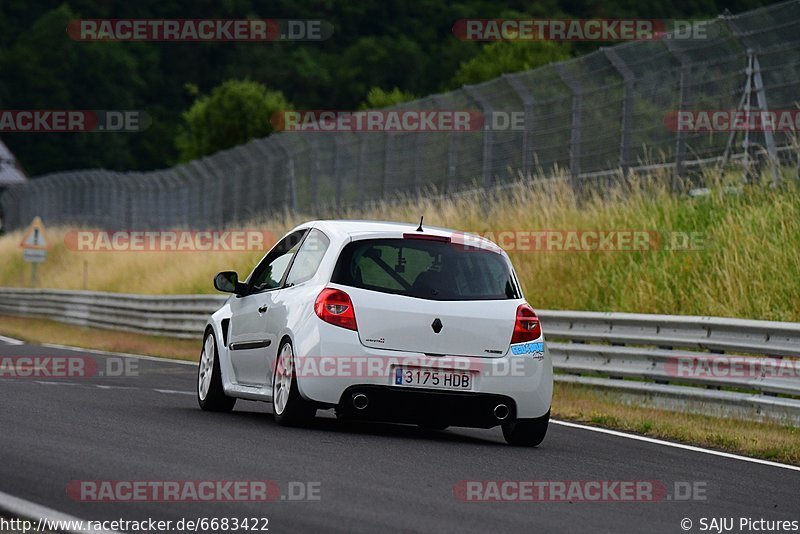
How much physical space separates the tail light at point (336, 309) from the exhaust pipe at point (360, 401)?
44cm

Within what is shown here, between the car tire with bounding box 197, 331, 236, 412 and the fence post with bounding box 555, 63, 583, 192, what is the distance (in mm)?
10414

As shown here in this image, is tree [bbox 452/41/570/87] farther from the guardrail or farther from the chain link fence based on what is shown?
the guardrail

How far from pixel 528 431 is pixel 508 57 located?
83.2 m

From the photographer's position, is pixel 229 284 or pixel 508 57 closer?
pixel 229 284

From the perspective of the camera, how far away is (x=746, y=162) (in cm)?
1894

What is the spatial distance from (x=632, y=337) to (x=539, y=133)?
8.69m

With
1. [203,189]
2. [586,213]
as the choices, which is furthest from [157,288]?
[586,213]

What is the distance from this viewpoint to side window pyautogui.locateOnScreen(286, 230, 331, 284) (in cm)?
1145
